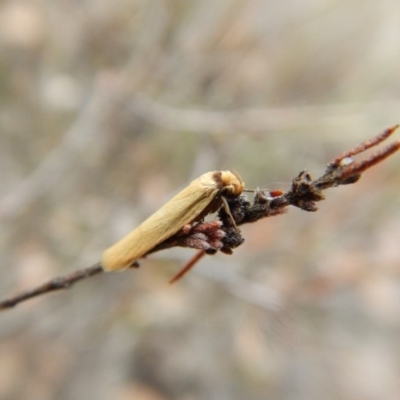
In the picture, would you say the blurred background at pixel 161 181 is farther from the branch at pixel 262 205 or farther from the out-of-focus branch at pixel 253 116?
the branch at pixel 262 205

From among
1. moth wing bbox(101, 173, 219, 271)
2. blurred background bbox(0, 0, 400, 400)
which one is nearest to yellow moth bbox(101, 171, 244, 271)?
moth wing bbox(101, 173, 219, 271)

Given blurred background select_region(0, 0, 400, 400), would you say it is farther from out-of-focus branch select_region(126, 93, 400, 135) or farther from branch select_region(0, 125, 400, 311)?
branch select_region(0, 125, 400, 311)

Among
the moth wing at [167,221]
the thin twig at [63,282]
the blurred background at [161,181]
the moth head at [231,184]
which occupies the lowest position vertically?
the thin twig at [63,282]

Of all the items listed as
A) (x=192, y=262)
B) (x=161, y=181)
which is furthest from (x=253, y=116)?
(x=192, y=262)

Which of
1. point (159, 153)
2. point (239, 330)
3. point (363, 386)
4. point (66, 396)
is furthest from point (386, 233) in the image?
point (66, 396)

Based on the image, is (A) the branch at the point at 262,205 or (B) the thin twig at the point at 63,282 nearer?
(A) the branch at the point at 262,205

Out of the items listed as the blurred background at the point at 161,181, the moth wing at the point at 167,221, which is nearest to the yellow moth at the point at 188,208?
the moth wing at the point at 167,221

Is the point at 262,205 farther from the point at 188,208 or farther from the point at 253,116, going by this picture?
the point at 253,116
